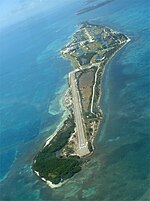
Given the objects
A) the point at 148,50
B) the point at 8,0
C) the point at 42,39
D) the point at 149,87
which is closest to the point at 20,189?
the point at 149,87

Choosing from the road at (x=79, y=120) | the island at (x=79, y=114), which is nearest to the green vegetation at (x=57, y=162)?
the island at (x=79, y=114)

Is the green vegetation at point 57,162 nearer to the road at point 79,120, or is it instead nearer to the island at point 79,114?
the island at point 79,114

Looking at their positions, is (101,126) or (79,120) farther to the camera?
(79,120)

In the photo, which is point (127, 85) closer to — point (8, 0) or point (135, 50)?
point (135, 50)

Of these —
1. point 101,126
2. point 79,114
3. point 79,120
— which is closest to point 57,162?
point 101,126

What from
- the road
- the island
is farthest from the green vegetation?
the road

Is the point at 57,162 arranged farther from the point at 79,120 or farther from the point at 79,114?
the point at 79,114

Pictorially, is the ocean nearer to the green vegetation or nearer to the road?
the green vegetation
